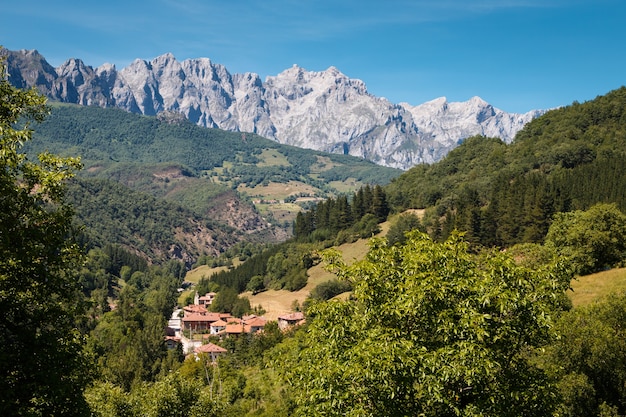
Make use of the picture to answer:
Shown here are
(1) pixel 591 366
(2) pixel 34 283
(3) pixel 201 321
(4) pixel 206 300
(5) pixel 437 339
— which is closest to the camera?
(2) pixel 34 283

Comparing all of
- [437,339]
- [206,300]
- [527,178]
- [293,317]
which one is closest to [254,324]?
[293,317]

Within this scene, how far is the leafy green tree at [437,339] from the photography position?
1307 cm

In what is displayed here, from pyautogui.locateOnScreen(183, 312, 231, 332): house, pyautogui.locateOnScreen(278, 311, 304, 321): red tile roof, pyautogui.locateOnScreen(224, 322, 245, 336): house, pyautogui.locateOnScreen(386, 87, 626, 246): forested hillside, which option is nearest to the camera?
pyautogui.locateOnScreen(386, 87, 626, 246): forested hillside

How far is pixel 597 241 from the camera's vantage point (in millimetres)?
57531

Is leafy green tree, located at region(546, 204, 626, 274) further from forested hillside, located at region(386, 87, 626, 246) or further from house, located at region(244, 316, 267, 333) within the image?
house, located at region(244, 316, 267, 333)

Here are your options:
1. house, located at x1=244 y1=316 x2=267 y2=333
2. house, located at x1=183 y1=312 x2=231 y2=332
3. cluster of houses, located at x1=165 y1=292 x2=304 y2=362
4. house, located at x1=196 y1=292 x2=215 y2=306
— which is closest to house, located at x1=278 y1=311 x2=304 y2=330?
cluster of houses, located at x1=165 y1=292 x2=304 y2=362

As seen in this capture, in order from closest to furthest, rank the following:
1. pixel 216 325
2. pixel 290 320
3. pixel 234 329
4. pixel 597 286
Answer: pixel 597 286
pixel 290 320
pixel 234 329
pixel 216 325

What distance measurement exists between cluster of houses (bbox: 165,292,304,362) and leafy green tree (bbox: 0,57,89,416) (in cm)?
7885

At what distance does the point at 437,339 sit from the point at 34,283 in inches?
475

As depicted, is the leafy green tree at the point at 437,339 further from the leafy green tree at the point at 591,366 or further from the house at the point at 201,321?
the house at the point at 201,321

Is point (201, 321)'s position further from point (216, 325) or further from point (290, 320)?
point (290, 320)

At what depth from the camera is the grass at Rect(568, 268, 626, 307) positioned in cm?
4662

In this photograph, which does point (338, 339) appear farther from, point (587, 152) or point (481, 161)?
point (481, 161)

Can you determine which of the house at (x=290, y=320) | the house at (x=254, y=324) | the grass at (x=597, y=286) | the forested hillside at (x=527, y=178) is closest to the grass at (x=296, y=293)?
the house at (x=254, y=324)
